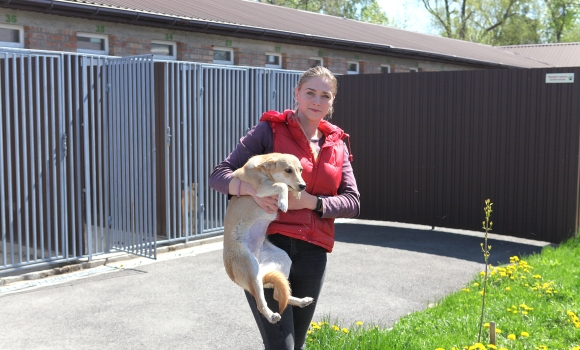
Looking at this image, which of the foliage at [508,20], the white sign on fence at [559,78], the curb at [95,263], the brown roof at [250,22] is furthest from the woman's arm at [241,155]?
the foliage at [508,20]

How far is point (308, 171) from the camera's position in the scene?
135 inches

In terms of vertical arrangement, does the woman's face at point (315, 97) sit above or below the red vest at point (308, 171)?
above

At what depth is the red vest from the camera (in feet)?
11.0

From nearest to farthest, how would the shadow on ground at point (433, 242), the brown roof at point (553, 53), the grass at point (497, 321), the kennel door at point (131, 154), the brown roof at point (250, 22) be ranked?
the grass at point (497, 321) < the kennel door at point (131, 154) < the shadow on ground at point (433, 242) < the brown roof at point (250, 22) < the brown roof at point (553, 53)

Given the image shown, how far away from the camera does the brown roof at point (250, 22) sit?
414 inches

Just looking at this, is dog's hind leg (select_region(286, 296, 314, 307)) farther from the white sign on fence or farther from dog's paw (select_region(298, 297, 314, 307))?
the white sign on fence

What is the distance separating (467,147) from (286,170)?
7402 millimetres

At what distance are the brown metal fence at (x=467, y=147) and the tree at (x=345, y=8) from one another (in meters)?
35.0

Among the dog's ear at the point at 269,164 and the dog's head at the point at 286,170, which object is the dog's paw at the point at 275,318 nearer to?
the dog's head at the point at 286,170

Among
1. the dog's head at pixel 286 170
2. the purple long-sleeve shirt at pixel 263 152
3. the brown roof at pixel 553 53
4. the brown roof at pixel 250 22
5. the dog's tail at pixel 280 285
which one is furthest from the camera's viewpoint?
the brown roof at pixel 553 53

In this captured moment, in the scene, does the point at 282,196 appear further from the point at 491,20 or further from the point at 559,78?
the point at 491,20

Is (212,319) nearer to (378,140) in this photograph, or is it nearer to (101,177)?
(101,177)

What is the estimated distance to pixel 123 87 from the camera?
836 centimetres

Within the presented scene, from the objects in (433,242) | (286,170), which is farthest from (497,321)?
(433,242)
